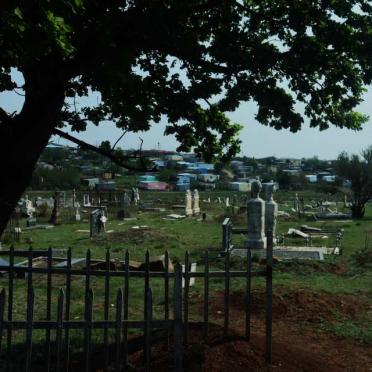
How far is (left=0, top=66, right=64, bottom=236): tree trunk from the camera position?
6395 millimetres

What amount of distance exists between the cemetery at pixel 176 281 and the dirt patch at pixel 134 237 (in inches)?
1.7

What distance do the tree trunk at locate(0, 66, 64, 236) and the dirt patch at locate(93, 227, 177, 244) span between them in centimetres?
1476

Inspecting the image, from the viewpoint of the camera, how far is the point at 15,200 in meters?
6.49

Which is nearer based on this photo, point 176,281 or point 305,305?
point 176,281

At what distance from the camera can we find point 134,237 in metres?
22.1

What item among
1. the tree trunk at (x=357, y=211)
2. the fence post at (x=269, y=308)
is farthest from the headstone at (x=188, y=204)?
the fence post at (x=269, y=308)

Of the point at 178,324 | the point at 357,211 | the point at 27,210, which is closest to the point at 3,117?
the point at 178,324

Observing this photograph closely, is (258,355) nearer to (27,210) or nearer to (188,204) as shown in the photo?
(27,210)

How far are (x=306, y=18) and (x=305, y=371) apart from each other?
4.46m

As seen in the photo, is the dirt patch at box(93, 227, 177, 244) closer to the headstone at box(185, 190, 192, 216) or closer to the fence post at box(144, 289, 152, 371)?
the headstone at box(185, 190, 192, 216)

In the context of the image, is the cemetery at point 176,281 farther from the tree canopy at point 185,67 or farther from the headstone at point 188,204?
the headstone at point 188,204

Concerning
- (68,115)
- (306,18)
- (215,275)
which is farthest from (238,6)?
(215,275)

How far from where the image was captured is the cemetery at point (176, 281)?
657 centimetres

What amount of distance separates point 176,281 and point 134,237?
16.8 meters
